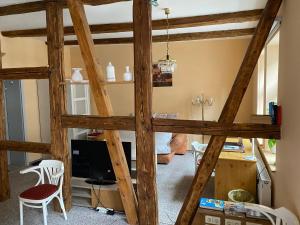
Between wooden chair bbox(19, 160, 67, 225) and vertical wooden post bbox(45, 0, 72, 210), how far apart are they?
0.13 metres

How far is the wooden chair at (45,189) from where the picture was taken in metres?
2.82

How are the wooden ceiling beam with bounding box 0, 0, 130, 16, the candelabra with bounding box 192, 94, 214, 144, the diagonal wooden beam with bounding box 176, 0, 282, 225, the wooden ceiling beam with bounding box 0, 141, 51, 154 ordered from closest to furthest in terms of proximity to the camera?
the diagonal wooden beam with bounding box 176, 0, 282, 225, the wooden ceiling beam with bounding box 0, 0, 130, 16, the wooden ceiling beam with bounding box 0, 141, 51, 154, the candelabra with bounding box 192, 94, 214, 144

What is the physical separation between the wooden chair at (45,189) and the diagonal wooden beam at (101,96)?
2.46 ft

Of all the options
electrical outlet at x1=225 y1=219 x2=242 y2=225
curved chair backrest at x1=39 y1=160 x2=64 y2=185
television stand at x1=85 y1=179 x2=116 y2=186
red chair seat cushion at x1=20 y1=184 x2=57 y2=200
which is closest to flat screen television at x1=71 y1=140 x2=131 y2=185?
television stand at x1=85 y1=179 x2=116 y2=186

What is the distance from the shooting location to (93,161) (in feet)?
11.3

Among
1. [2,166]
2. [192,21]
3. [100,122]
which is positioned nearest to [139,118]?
[100,122]

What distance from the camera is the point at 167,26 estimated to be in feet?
12.9

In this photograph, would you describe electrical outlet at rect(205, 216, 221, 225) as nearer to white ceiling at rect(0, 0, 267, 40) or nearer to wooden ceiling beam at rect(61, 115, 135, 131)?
wooden ceiling beam at rect(61, 115, 135, 131)

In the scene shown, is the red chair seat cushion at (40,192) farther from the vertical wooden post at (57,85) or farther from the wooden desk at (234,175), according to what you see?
the wooden desk at (234,175)

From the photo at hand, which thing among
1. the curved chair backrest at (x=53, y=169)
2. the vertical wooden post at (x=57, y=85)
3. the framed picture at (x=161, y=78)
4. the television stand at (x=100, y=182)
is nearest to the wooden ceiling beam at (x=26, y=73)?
the vertical wooden post at (x=57, y=85)

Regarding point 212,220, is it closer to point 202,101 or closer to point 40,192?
point 40,192

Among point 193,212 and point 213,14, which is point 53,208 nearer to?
point 193,212

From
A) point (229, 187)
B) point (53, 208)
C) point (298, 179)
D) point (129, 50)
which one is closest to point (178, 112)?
point (129, 50)

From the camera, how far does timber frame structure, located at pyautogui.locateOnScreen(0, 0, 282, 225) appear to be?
2393mm
